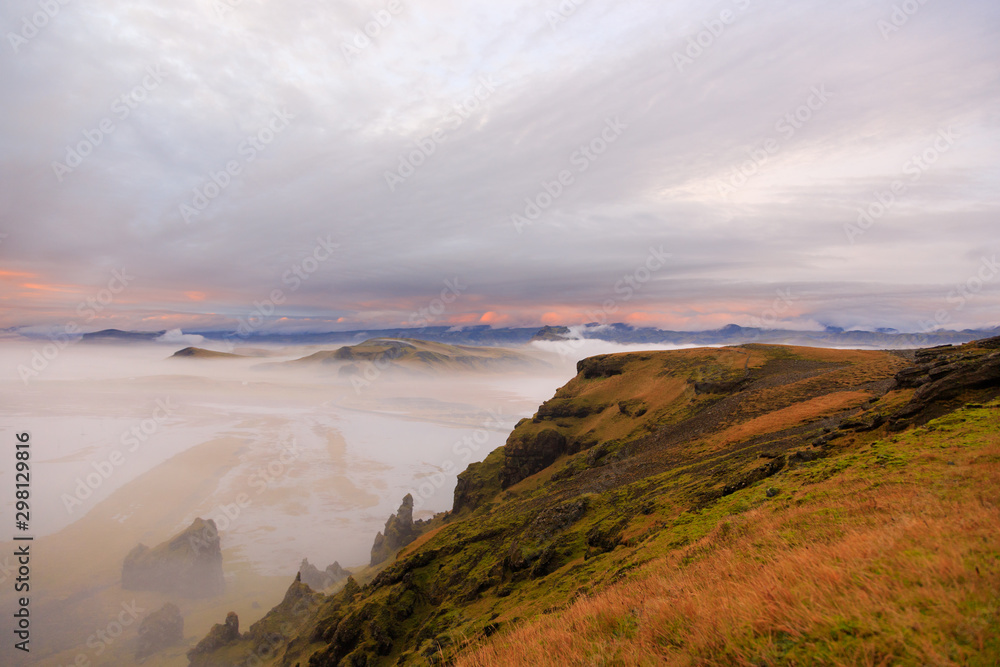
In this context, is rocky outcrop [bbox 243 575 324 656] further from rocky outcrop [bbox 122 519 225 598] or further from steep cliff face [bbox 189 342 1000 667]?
rocky outcrop [bbox 122 519 225 598]

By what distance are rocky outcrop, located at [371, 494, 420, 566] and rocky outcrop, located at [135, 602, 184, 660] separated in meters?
27.8

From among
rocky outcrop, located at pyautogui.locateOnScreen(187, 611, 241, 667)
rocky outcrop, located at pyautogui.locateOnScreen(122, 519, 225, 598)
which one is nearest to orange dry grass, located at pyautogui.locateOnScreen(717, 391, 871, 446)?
rocky outcrop, located at pyautogui.locateOnScreen(187, 611, 241, 667)

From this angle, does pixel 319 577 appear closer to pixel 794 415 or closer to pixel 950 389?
pixel 794 415

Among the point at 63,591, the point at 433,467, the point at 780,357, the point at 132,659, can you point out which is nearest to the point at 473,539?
the point at 780,357

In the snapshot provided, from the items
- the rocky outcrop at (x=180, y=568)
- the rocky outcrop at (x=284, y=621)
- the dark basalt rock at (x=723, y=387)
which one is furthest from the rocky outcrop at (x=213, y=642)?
the dark basalt rock at (x=723, y=387)

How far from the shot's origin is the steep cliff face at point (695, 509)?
8508 millimetres

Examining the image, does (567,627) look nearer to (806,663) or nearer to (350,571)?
(806,663)

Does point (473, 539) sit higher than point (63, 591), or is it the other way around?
point (473, 539)

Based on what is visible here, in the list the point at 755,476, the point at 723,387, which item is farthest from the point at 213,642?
the point at 723,387

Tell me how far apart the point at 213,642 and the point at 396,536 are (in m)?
33.1

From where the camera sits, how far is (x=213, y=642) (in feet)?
156

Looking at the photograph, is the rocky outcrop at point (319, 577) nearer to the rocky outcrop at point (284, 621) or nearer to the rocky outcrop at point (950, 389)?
the rocky outcrop at point (284, 621)

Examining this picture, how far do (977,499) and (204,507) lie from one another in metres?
148

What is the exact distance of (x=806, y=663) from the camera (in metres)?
4.76
